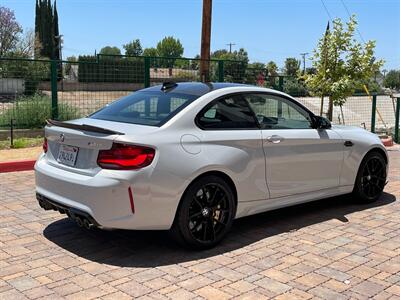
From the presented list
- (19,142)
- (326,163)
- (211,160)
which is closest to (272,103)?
(326,163)

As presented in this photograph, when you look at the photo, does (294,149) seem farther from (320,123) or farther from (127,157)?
(127,157)

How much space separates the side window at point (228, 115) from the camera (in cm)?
502

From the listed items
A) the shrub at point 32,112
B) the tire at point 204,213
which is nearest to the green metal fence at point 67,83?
the shrub at point 32,112

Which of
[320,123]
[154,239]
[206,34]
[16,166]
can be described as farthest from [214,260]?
[206,34]

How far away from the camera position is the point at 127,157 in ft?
14.4

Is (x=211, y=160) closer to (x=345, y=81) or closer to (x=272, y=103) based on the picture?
(x=272, y=103)

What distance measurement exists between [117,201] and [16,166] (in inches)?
201

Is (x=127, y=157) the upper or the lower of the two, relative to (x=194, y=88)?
lower

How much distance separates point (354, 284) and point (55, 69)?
31.5 ft

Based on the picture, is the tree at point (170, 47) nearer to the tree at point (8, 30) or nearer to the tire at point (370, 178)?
the tree at point (8, 30)

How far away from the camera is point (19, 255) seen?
184 inches

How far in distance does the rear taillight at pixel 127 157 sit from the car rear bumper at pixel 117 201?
69 millimetres

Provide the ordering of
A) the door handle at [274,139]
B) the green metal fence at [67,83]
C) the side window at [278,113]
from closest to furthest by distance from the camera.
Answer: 1. the door handle at [274,139]
2. the side window at [278,113]
3. the green metal fence at [67,83]

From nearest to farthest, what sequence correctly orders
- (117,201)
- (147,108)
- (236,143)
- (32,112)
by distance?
(117,201)
(236,143)
(147,108)
(32,112)
